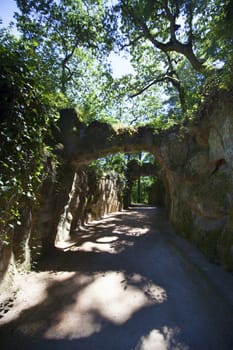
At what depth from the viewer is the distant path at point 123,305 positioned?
210 centimetres

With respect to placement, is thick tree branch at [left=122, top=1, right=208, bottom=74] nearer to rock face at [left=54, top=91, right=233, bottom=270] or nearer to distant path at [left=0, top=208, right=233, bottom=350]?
rock face at [left=54, top=91, right=233, bottom=270]

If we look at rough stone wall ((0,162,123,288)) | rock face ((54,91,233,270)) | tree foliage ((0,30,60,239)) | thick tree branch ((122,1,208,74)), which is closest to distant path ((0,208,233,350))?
rough stone wall ((0,162,123,288))

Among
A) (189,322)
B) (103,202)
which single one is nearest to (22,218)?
(189,322)

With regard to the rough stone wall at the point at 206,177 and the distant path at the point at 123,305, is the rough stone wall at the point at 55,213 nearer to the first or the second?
the distant path at the point at 123,305

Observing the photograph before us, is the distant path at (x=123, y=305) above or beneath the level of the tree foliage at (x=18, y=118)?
beneath

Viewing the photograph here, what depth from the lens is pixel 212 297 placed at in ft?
9.22

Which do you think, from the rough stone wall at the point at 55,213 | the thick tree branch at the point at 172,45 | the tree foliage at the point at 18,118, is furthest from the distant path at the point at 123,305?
the thick tree branch at the point at 172,45

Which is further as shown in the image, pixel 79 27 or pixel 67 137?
pixel 79 27

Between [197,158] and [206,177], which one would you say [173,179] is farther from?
[206,177]

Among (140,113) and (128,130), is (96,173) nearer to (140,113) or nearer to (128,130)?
(128,130)

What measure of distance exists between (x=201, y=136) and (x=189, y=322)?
4550mm

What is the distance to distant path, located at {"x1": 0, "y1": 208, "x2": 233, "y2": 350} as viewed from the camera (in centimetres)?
210

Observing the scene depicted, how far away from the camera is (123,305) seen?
2.71m

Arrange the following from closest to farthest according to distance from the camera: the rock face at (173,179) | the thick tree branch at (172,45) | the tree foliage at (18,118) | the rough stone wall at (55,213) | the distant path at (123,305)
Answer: the tree foliage at (18,118) < the distant path at (123,305) < the rough stone wall at (55,213) < the rock face at (173,179) < the thick tree branch at (172,45)
